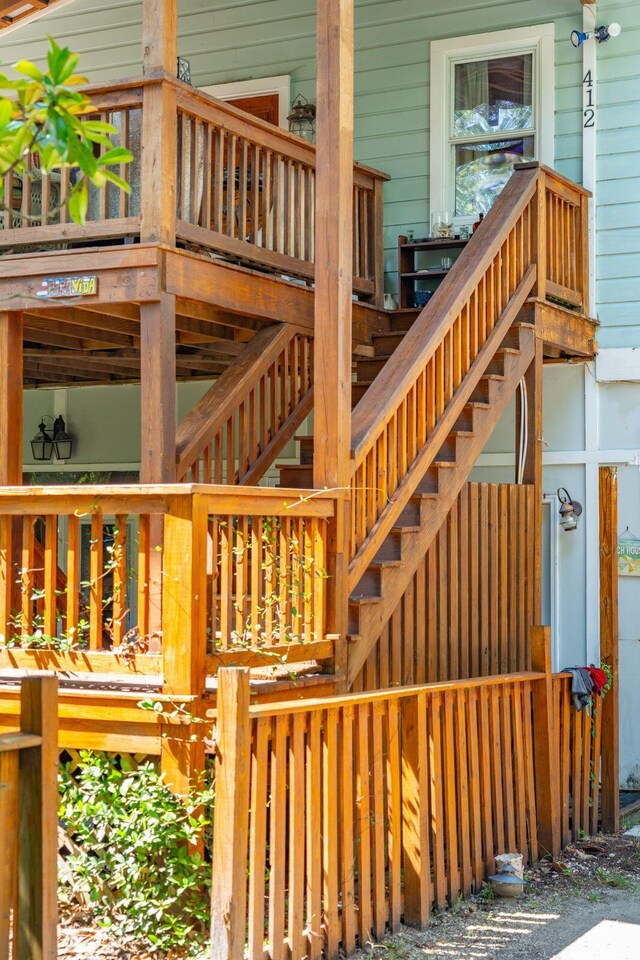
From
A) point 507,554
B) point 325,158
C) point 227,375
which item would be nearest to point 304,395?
point 227,375

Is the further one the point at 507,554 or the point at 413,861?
the point at 507,554

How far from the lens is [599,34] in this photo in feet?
33.8

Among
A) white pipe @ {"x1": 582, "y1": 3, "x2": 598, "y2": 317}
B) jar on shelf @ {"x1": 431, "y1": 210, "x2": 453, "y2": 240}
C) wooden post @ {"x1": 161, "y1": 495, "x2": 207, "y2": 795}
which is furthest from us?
jar on shelf @ {"x1": 431, "y1": 210, "x2": 453, "y2": 240}

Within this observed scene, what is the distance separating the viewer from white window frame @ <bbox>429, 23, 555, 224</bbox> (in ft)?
34.8

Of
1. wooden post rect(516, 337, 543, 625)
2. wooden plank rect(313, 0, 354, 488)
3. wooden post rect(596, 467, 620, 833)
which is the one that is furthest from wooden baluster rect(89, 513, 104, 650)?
wooden post rect(516, 337, 543, 625)

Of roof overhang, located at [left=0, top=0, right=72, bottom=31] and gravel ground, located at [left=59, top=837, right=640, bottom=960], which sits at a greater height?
roof overhang, located at [left=0, top=0, right=72, bottom=31]

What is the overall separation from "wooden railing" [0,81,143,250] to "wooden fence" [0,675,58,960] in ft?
13.8

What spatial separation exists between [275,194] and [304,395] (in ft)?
4.71

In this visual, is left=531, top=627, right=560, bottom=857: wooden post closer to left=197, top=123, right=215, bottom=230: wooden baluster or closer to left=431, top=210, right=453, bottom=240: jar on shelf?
left=197, top=123, right=215, bottom=230: wooden baluster

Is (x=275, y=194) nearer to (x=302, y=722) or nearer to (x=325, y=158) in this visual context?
(x=325, y=158)

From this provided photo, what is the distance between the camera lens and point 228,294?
816 centimetres

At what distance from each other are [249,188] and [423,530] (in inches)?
133

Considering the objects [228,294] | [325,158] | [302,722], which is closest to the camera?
[302,722]

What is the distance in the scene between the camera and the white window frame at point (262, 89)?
11.6 m
